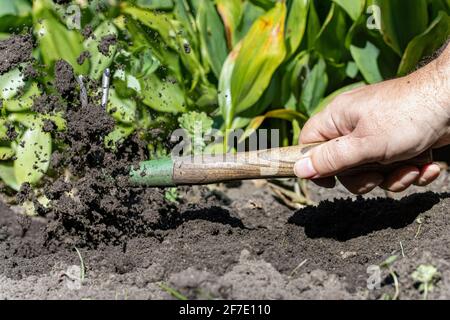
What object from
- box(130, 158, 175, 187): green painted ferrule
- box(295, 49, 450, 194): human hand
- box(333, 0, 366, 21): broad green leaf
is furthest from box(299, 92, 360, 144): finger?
box(333, 0, 366, 21): broad green leaf

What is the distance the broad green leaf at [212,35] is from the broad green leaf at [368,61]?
786 mm

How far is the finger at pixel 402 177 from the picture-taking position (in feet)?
11.2

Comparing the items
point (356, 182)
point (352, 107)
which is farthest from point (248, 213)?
point (352, 107)

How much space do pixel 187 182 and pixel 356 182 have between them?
79 cm

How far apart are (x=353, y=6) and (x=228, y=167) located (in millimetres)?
1622

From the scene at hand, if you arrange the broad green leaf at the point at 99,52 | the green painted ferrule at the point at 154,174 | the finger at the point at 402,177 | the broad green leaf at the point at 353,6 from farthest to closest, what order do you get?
the broad green leaf at the point at 353,6, the broad green leaf at the point at 99,52, the finger at the point at 402,177, the green painted ferrule at the point at 154,174

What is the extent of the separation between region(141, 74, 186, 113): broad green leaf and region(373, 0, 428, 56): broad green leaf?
1.23m

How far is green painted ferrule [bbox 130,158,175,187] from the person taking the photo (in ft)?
10.7

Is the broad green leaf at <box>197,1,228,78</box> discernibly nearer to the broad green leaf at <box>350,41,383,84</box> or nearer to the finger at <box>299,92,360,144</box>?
the broad green leaf at <box>350,41,383,84</box>

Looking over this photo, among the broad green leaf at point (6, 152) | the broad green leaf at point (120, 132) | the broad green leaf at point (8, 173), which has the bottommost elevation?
the broad green leaf at point (8, 173)

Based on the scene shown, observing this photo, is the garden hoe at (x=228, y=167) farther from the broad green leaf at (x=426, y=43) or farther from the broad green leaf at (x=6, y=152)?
the broad green leaf at (x=6, y=152)

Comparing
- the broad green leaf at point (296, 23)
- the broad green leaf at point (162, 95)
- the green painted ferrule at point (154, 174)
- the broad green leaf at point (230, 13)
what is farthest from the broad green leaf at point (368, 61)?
the green painted ferrule at point (154, 174)

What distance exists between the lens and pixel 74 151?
333 centimetres
